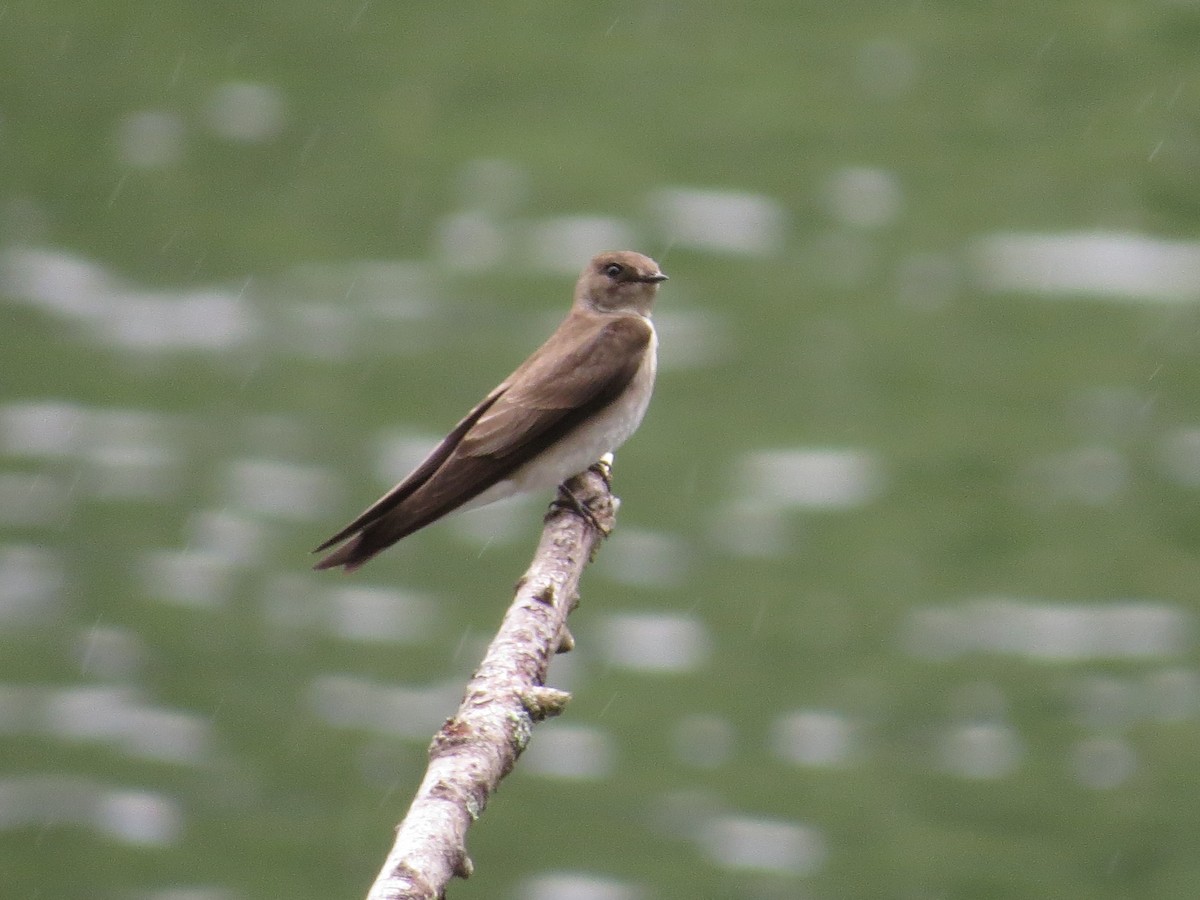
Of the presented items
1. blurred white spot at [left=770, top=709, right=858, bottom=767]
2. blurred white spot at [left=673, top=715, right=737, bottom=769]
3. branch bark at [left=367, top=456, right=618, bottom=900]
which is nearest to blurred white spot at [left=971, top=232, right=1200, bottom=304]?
blurred white spot at [left=770, top=709, right=858, bottom=767]

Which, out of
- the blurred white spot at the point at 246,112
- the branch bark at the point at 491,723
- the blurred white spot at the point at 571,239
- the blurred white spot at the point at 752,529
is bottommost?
the branch bark at the point at 491,723

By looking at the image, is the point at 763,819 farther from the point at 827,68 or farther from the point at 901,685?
the point at 827,68

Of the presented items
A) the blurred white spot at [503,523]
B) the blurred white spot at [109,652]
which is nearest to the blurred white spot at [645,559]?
the blurred white spot at [503,523]

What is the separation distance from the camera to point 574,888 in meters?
17.2

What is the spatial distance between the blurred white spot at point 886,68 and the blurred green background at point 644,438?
0.21 ft

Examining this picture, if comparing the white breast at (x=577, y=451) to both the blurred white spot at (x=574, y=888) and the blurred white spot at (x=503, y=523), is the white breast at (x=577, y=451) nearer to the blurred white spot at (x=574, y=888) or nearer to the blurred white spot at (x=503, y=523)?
the blurred white spot at (x=574, y=888)

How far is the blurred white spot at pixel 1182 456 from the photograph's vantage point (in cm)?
2061

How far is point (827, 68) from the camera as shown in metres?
26.2

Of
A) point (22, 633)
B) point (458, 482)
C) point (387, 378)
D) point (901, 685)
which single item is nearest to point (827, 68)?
point (387, 378)

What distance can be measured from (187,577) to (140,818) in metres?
2.62

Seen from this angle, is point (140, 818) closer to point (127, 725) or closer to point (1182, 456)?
point (127, 725)

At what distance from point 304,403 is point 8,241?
4.00m

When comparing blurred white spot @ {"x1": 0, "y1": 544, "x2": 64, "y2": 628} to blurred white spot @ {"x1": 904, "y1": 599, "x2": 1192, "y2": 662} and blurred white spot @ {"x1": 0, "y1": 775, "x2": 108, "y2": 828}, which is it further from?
blurred white spot @ {"x1": 904, "y1": 599, "x2": 1192, "y2": 662}

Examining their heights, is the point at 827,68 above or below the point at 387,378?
above
